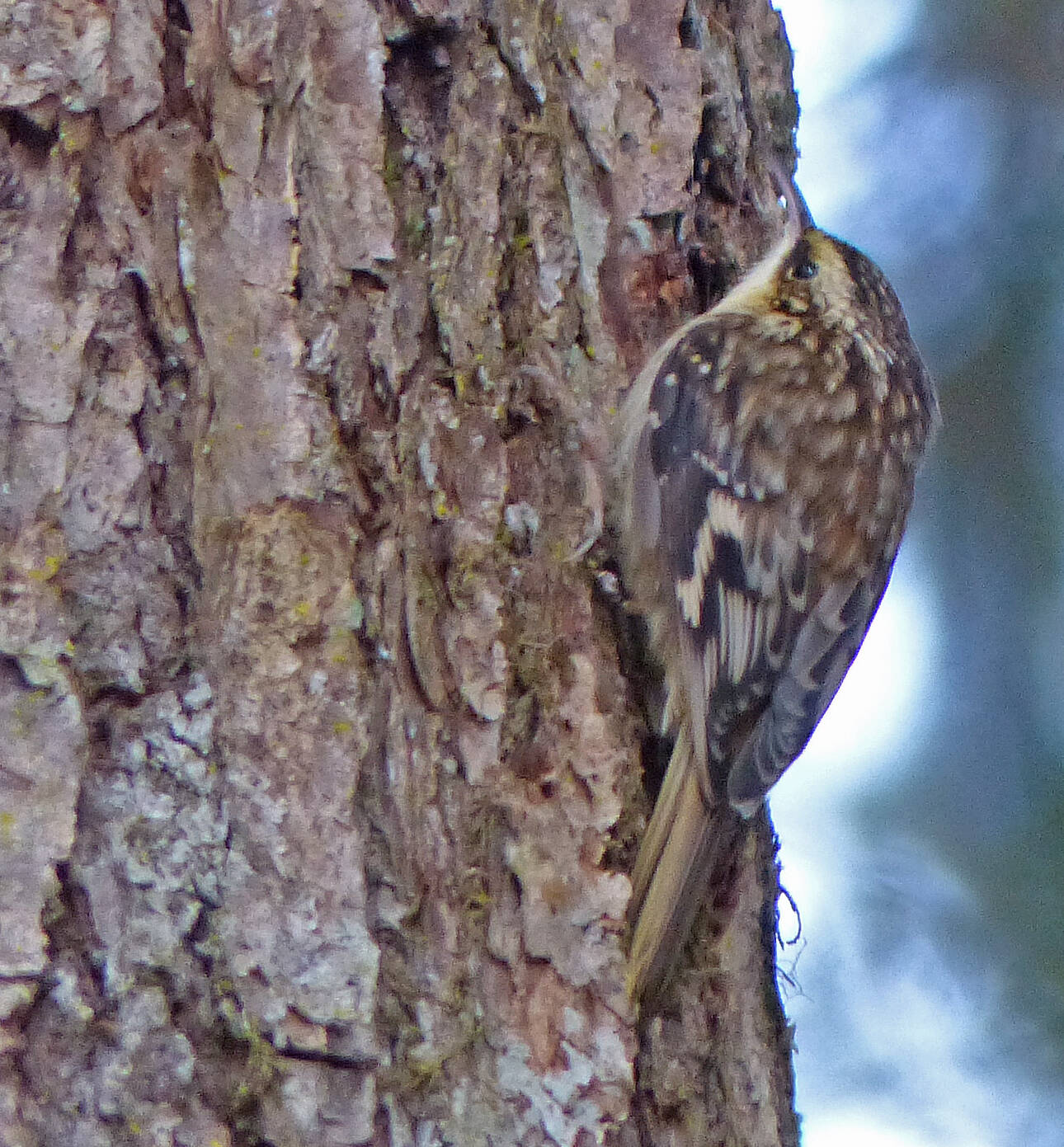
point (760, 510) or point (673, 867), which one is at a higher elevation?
point (760, 510)

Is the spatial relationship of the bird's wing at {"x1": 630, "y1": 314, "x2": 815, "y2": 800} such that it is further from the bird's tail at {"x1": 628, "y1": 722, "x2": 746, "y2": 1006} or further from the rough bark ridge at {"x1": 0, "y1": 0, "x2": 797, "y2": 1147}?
the rough bark ridge at {"x1": 0, "y1": 0, "x2": 797, "y2": 1147}

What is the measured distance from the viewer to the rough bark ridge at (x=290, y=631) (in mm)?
A: 1007

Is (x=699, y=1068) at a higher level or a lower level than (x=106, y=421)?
lower

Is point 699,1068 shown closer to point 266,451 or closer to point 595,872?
point 595,872

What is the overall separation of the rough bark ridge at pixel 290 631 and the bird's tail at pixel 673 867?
4 cm

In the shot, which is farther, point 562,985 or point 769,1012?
point 769,1012

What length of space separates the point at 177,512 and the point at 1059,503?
149cm

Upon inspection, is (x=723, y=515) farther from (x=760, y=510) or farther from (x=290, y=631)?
(x=290, y=631)

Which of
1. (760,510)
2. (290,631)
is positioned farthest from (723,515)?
(290,631)

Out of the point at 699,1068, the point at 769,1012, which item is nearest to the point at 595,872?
the point at 699,1068

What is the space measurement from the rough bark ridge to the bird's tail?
0.12ft

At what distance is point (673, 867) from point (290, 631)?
1.42 feet

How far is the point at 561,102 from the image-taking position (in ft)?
4.06

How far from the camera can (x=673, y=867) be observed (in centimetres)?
119
